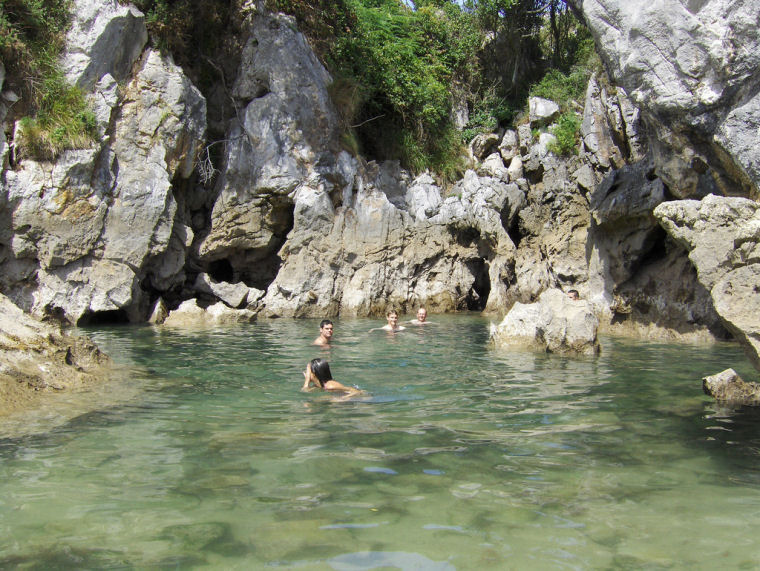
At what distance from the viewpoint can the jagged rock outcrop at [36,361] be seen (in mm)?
6883

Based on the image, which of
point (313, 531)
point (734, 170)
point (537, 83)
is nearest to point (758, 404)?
point (734, 170)

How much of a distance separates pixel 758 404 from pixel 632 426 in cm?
181

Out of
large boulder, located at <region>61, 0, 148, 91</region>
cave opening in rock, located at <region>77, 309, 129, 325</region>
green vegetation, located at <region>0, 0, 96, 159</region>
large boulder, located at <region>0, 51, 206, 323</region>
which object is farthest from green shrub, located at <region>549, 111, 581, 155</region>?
cave opening in rock, located at <region>77, 309, 129, 325</region>

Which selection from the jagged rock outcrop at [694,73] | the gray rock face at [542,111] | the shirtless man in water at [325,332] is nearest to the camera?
the jagged rock outcrop at [694,73]

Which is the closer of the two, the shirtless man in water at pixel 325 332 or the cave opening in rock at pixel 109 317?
the shirtless man in water at pixel 325 332

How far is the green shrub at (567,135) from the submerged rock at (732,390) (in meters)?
14.3

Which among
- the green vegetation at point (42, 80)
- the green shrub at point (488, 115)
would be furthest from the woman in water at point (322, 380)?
the green shrub at point (488, 115)

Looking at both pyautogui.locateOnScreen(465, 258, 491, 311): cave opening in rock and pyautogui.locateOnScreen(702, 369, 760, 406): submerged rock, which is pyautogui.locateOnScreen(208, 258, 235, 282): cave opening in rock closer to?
pyautogui.locateOnScreen(465, 258, 491, 311): cave opening in rock

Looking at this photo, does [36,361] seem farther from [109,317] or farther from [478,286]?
[478,286]

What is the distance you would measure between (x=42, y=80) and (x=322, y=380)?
42.8ft

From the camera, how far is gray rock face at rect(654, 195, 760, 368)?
5484 millimetres

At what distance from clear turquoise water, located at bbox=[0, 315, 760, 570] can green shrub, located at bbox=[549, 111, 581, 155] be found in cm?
1318

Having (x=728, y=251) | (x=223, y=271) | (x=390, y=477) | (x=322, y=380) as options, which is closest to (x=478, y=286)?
(x=223, y=271)

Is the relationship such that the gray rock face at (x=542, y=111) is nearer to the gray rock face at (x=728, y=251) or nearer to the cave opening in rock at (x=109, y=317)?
the cave opening in rock at (x=109, y=317)
